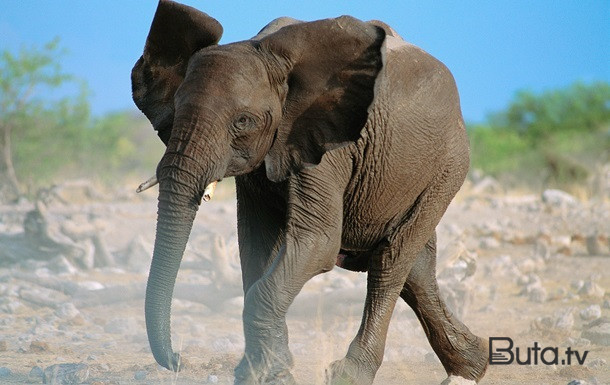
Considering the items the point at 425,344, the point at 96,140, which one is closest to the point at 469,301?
the point at 425,344

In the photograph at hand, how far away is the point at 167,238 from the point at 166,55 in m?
1.11

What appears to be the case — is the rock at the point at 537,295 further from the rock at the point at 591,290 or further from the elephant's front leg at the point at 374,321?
the elephant's front leg at the point at 374,321

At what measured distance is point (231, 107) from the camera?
4633 mm

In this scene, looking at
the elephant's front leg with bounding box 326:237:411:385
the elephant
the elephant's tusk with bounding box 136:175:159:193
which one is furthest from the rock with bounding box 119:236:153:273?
the elephant's tusk with bounding box 136:175:159:193

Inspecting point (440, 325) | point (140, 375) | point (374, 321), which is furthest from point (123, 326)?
point (374, 321)

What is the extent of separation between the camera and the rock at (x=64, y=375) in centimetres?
580

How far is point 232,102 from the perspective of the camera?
4.64 meters

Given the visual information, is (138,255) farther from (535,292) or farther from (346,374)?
(346,374)

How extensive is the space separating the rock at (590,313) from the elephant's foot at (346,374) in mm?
3885

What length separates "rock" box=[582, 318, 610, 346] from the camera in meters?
7.83

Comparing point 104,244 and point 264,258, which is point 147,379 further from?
point 104,244

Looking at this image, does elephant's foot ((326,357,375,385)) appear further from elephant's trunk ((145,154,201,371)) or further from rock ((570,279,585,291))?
rock ((570,279,585,291))

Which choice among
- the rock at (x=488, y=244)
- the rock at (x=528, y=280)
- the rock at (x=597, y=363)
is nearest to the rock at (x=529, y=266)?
the rock at (x=528, y=280)

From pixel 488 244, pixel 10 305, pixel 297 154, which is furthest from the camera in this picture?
pixel 488 244
